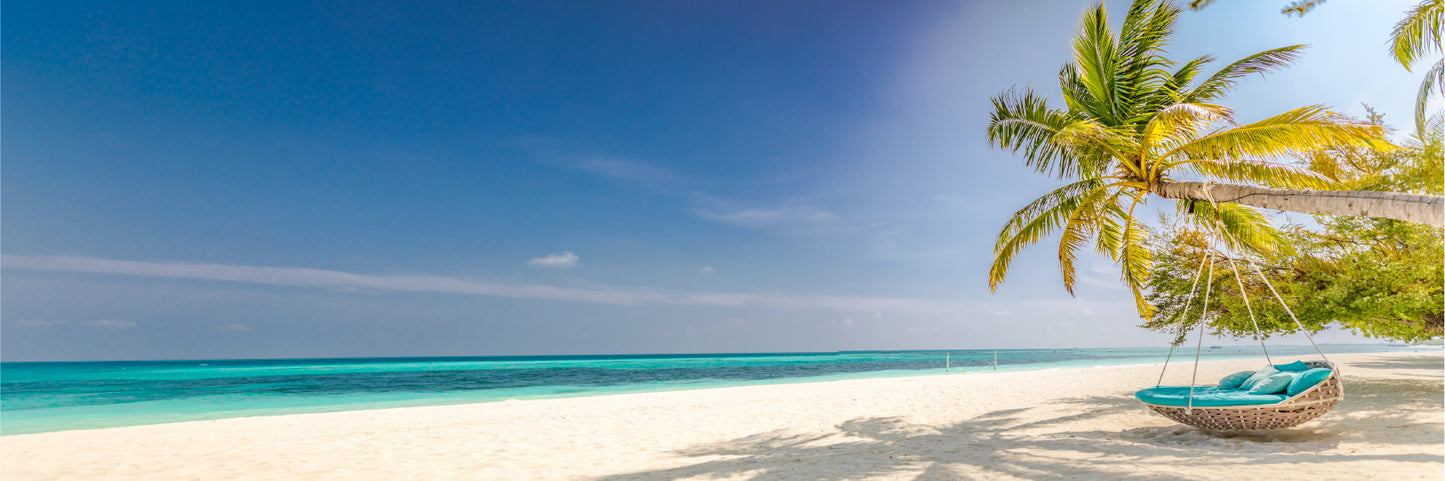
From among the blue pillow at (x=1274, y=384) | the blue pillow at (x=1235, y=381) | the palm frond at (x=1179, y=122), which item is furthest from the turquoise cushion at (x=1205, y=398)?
the palm frond at (x=1179, y=122)

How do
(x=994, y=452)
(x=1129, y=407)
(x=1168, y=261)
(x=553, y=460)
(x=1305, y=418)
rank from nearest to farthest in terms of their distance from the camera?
(x=1305, y=418)
(x=994, y=452)
(x=553, y=460)
(x=1129, y=407)
(x=1168, y=261)

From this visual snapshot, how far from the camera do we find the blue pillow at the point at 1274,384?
5.19m

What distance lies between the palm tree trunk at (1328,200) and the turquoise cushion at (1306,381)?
1.57 m

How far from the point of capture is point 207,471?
552 cm

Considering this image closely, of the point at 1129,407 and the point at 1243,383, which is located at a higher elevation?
the point at 1243,383

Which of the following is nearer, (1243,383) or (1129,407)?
(1243,383)

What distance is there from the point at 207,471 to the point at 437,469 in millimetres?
2177

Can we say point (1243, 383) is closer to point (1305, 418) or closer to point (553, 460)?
point (1305, 418)

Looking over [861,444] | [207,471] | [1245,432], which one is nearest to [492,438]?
[207,471]

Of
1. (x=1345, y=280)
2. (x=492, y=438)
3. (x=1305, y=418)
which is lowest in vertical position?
(x=492, y=438)

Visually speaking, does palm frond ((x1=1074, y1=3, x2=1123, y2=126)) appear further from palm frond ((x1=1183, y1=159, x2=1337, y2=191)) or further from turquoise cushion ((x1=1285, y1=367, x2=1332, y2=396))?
turquoise cushion ((x1=1285, y1=367, x2=1332, y2=396))

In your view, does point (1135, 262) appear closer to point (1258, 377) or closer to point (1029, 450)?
point (1258, 377)

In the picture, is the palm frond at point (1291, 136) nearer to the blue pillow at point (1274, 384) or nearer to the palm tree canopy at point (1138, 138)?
the palm tree canopy at point (1138, 138)

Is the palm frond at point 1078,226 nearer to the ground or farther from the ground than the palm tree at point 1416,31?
nearer to the ground
